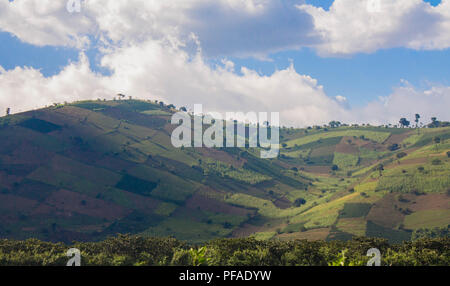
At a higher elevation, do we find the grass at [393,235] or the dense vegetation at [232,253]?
the dense vegetation at [232,253]

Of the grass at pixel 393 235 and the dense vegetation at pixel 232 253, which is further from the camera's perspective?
the grass at pixel 393 235

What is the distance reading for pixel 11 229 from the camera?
646ft

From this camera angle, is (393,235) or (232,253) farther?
(393,235)

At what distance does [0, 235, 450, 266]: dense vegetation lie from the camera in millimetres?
69375

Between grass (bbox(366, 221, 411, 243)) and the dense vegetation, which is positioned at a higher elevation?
the dense vegetation

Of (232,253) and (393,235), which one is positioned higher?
(232,253)

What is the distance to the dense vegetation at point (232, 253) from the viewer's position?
69.4 m

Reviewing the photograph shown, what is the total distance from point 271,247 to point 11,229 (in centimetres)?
16734

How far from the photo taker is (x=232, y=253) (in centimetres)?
7769

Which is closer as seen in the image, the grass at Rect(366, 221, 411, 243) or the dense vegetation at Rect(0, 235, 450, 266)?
the dense vegetation at Rect(0, 235, 450, 266)
